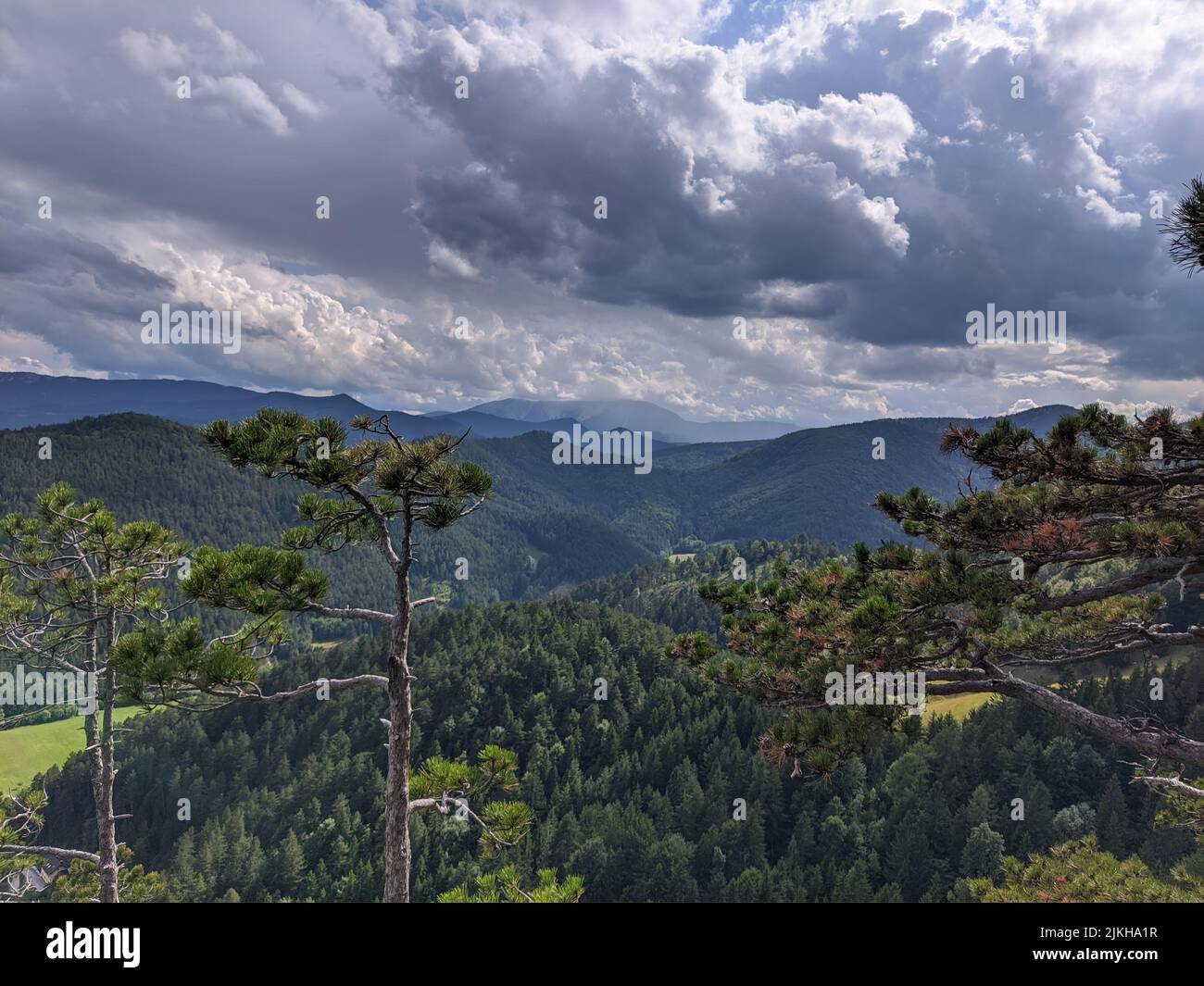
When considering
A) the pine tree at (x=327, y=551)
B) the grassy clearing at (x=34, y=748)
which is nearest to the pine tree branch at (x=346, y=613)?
the pine tree at (x=327, y=551)

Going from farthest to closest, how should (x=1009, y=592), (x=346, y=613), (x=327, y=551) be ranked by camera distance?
(x=1009, y=592) < (x=327, y=551) < (x=346, y=613)

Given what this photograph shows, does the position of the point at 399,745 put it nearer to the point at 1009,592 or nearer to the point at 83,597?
the point at 83,597

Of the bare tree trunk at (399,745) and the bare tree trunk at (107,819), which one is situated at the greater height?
the bare tree trunk at (399,745)

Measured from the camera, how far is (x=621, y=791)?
96.8 metres

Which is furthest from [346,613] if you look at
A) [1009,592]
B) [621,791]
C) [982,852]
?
[621,791]

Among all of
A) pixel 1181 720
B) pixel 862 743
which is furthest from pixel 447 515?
pixel 1181 720

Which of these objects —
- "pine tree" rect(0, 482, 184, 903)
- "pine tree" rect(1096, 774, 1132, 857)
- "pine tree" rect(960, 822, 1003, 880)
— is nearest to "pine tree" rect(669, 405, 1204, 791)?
"pine tree" rect(0, 482, 184, 903)

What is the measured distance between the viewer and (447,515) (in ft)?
22.6

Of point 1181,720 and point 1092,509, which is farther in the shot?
point 1181,720

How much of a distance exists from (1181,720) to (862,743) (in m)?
95.5

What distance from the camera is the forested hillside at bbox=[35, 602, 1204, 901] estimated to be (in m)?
68.8

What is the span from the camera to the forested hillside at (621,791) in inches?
2707

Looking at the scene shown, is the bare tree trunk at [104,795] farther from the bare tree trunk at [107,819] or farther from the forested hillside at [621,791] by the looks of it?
the forested hillside at [621,791]
